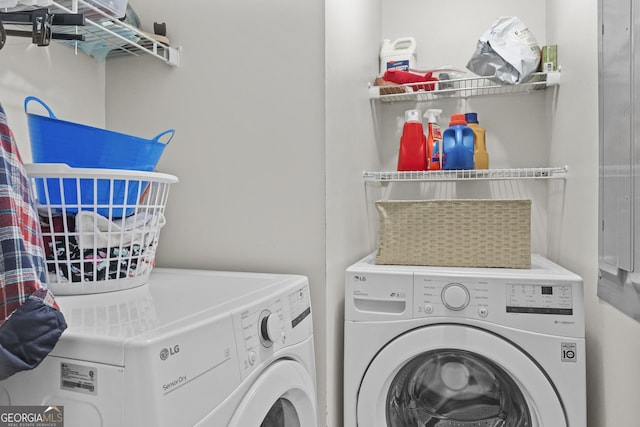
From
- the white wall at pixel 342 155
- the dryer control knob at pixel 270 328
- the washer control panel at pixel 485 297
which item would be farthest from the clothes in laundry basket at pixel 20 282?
the washer control panel at pixel 485 297

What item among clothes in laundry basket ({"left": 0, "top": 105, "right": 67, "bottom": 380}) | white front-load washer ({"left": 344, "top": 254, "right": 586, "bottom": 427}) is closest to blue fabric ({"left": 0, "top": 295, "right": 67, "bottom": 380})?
clothes in laundry basket ({"left": 0, "top": 105, "right": 67, "bottom": 380})

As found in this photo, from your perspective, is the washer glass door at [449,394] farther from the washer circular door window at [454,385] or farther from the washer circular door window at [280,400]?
the washer circular door window at [280,400]

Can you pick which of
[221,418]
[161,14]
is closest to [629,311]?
[221,418]

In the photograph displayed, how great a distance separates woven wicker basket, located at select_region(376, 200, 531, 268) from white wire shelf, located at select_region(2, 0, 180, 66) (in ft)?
3.15

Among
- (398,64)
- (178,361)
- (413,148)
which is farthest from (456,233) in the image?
(178,361)

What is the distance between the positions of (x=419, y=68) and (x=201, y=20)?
1.17 meters

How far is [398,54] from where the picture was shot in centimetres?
215

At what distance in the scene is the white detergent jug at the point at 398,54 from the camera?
2.10 metres

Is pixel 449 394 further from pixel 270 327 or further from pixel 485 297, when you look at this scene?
pixel 270 327

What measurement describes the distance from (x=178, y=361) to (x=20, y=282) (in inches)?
12.7

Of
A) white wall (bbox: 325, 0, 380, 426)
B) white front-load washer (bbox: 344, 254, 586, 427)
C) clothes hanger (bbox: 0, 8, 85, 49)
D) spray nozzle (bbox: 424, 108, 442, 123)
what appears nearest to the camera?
clothes hanger (bbox: 0, 8, 85, 49)

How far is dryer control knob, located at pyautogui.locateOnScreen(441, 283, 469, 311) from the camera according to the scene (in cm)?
140

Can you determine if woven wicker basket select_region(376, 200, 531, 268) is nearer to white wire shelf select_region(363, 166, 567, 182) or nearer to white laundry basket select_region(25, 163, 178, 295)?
white wire shelf select_region(363, 166, 567, 182)

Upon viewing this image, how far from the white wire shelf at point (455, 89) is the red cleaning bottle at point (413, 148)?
123mm
